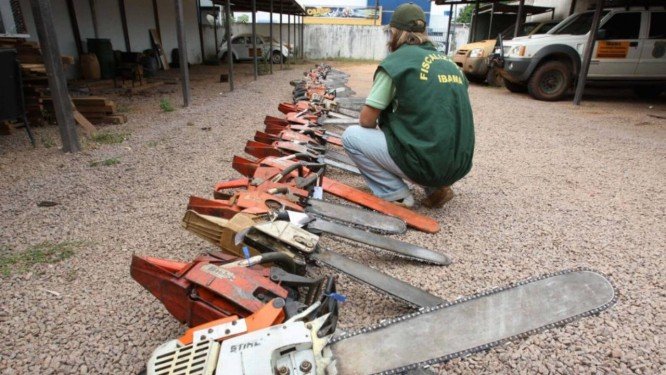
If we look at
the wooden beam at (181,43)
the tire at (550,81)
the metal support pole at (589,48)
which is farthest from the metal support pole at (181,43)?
the metal support pole at (589,48)

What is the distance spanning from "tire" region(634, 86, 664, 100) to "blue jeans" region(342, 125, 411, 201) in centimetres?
1092

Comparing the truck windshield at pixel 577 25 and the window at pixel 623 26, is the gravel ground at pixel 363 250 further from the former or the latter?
the truck windshield at pixel 577 25

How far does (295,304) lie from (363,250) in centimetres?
117

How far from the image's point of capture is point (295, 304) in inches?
50.9

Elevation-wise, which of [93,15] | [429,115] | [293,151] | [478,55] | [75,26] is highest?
[93,15]

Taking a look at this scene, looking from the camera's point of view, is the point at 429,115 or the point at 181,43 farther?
the point at 181,43

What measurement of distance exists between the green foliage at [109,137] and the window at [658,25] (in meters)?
10.6

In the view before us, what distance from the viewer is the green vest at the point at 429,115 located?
246 cm

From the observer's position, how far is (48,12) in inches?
154

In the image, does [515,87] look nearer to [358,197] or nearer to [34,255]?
[358,197]

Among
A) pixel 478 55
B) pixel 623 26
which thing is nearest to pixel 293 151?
pixel 623 26

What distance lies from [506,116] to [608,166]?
3.18 meters

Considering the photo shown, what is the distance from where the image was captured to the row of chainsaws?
3.55 feet

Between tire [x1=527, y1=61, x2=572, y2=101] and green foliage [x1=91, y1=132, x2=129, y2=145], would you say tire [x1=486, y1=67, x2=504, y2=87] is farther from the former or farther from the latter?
green foliage [x1=91, y1=132, x2=129, y2=145]
